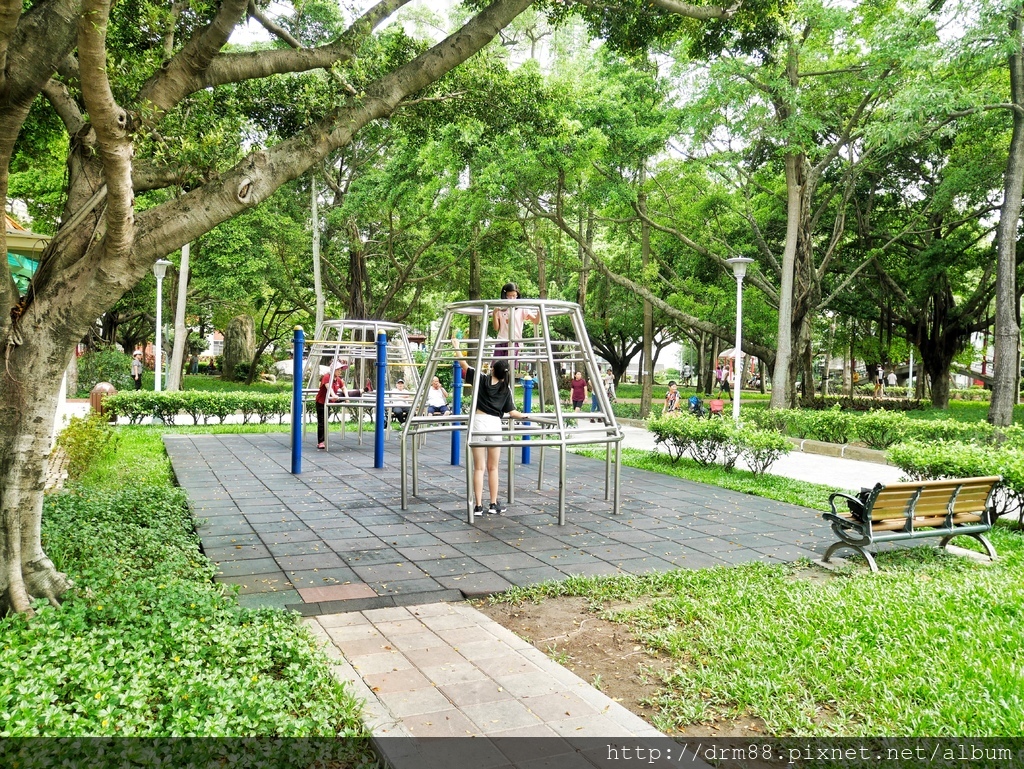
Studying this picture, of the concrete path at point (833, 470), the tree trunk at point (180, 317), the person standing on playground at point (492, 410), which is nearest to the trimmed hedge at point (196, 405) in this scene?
the tree trunk at point (180, 317)

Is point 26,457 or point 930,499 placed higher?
point 26,457

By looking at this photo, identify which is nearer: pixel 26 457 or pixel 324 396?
pixel 26 457

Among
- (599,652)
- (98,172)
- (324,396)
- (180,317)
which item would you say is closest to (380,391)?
(324,396)

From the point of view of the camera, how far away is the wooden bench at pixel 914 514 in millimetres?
5598

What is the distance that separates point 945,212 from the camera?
69.3 feet

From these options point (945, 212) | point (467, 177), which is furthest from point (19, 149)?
point (945, 212)

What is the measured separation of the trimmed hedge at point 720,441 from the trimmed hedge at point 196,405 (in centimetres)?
970

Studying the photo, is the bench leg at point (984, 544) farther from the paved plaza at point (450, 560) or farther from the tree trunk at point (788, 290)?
the tree trunk at point (788, 290)

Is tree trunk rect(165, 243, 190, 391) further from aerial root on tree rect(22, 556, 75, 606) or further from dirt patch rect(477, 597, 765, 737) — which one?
dirt patch rect(477, 597, 765, 737)

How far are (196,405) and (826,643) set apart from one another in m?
15.2

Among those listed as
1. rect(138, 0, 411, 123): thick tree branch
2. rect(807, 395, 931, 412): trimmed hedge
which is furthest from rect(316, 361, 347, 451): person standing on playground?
rect(807, 395, 931, 412): trimmed hedge

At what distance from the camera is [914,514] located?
583cm

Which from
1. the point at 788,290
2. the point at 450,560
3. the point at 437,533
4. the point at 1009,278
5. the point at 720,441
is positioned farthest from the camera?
the point at 788,290

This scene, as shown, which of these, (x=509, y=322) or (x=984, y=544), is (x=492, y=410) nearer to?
(x=509, y=322)
